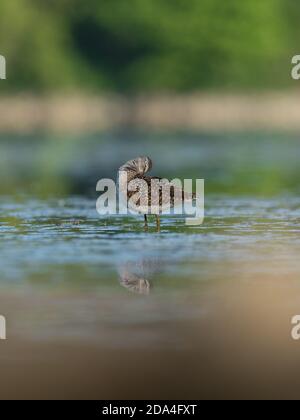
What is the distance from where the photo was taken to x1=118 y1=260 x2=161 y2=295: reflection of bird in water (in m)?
9.72

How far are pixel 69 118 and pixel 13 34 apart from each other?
1981 centimetres

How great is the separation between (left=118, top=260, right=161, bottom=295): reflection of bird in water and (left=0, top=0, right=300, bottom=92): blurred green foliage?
62008 millimetres

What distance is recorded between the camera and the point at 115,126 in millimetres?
49000

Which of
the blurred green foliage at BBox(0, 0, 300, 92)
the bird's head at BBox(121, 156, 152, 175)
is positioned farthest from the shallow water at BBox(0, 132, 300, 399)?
the blurred green foliage at BBox(0, 0, 300, 92)

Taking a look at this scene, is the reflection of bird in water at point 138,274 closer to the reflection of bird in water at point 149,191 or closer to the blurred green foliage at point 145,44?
the reflection of bird in water at point 149,191

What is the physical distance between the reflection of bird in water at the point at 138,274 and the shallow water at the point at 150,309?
1 centimetres

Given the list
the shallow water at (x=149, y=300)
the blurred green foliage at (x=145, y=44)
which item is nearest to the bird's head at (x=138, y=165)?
the shallow water at (x=149, y=300)

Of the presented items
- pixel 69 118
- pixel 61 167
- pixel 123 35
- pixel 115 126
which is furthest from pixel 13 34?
pixel 61 167

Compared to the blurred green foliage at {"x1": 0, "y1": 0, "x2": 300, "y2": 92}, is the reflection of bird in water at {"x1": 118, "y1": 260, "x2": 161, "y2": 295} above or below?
below

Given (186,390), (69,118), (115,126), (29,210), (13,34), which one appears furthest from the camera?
(13,34)

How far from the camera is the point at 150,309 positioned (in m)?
8.93

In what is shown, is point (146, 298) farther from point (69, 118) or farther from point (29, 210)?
point (69, 118)

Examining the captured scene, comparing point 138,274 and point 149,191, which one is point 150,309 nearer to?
point 138,274

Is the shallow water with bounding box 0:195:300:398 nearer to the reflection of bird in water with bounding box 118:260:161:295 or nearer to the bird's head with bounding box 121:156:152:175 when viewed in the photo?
the reflection of bird in water with bounding box 118:260:161:295
